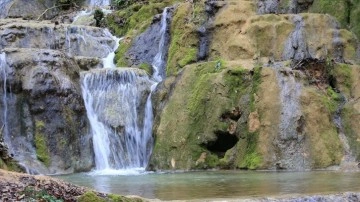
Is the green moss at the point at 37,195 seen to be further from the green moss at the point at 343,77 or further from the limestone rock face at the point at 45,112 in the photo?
the green moss at the point at 343,77

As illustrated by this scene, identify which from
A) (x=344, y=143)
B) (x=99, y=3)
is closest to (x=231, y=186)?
(x=344, y=143)

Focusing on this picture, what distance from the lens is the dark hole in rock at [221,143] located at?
50.6 ft

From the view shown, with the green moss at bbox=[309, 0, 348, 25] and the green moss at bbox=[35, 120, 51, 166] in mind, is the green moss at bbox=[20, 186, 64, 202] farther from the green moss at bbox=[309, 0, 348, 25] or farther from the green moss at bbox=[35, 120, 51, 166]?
the green moss at bbox=[309, 0, 348, 25]

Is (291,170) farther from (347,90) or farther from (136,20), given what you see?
(136,20)

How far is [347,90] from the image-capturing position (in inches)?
644

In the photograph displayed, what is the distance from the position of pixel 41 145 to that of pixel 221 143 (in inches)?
208

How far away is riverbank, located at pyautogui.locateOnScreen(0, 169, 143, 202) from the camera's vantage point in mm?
6430

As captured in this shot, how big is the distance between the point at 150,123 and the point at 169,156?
8.01ft

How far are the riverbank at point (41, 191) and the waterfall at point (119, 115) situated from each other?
30.1 feet

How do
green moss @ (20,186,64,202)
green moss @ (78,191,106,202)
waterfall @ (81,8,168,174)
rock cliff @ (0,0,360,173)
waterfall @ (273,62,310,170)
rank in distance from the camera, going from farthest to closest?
waterfall @ (81,8,168,174) → rock cliff @ (0,0,360,173) → waterfall @ (273,62,310,170) → green moss @ (78,191,106,202) → green moss @ (20,186,64,202)

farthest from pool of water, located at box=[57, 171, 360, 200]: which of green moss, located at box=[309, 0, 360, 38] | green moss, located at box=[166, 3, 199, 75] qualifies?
green moss, located at box=[309, 0, 360, 38]

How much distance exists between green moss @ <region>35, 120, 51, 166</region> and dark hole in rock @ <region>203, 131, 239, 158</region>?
4636 millimetres

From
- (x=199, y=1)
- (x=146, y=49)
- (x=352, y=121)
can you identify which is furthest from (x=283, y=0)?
(x=352, y=121)

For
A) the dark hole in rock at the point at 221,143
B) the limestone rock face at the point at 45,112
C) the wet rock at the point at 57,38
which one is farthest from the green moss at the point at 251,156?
the wet rock at the point at 57,38
